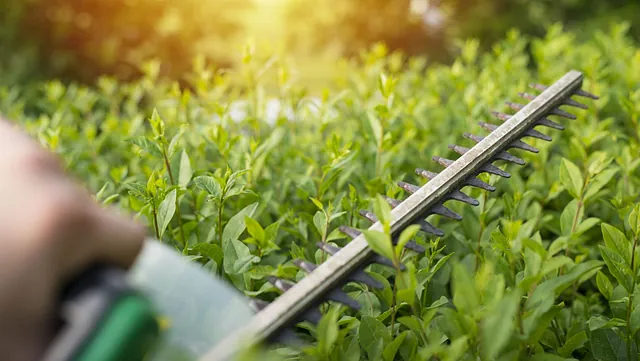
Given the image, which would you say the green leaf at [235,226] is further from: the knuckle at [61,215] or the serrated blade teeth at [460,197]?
the knuckle at [61,215]

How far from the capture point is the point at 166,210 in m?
1.55

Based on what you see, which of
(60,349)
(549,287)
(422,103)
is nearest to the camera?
(60,349)

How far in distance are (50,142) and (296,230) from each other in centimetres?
102

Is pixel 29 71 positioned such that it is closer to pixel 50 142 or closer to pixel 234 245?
pixel 50 142

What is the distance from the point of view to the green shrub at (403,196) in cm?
122

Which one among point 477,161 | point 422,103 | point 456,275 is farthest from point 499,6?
point 456,275

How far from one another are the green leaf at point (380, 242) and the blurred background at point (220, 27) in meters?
4.37

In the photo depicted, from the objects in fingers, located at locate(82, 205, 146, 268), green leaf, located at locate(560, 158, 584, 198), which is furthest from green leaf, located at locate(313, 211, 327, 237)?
fingers, located at locate(82, 205, 146, 268)

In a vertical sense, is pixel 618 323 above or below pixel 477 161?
below

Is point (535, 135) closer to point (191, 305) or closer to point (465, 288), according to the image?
point (465, 288)

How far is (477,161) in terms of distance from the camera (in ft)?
5.07

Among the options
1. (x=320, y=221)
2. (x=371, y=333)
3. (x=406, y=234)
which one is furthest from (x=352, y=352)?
(x=320, y=221)

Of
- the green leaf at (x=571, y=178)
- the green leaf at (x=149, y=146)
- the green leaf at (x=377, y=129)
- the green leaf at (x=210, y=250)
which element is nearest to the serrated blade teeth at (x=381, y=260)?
the green leaf at (x=210, y=250)

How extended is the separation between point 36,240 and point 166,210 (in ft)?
2.57
